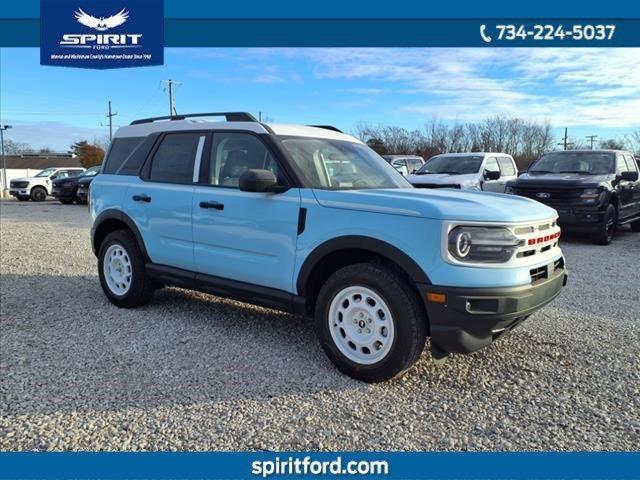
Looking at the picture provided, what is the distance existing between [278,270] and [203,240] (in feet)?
3.00

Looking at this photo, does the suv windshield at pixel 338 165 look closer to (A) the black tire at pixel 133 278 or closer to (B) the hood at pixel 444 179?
(A) the black tire at pixel 133 278

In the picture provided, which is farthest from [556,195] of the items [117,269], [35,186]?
[35,186]

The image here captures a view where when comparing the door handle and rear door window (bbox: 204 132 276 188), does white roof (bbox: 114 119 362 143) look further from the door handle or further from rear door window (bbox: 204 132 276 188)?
the door handle

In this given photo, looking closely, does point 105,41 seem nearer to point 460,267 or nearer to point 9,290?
point 9,290

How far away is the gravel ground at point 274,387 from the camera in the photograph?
117 inches

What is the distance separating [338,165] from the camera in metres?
4.45

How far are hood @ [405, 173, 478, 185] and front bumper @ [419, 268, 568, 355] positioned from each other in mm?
8131

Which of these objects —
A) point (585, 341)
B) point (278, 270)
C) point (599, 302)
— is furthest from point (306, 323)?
point (599, 302)

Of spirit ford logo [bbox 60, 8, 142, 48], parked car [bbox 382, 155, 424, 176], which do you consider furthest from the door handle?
parked car [bbox 382, 155, 424, 176]

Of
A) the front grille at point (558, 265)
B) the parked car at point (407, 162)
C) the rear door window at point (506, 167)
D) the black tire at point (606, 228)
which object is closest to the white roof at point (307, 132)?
the front grille at point (558, 265)

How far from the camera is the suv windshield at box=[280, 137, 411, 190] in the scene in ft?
13.7

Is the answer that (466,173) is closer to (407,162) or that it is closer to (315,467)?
(315,467)

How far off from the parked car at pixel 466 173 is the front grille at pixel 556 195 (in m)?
1.49

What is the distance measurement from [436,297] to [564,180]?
8.10 m
